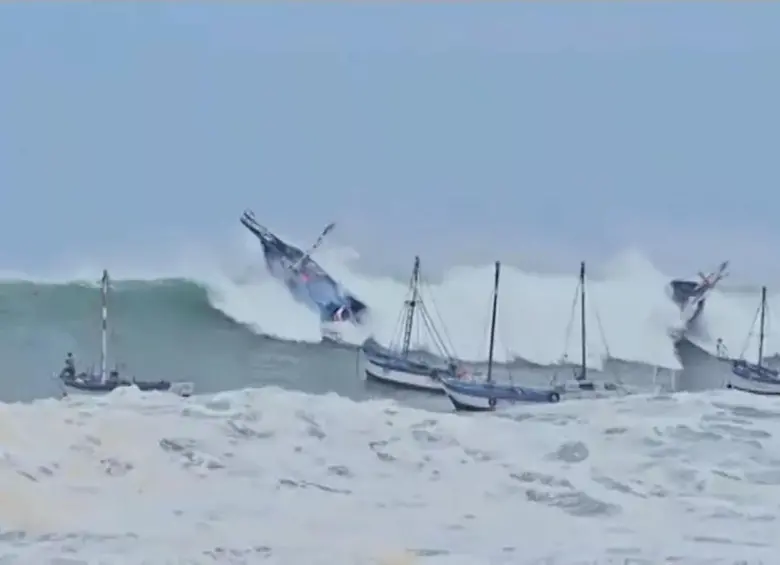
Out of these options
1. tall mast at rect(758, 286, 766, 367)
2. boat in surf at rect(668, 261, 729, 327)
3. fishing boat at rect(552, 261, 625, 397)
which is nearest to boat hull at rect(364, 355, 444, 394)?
fishing boat at rect(552, 261, 625, 397)

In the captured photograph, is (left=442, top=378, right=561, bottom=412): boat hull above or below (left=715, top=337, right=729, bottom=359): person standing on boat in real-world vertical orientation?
below

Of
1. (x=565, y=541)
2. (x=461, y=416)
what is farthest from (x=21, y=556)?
(x=565, y=541)

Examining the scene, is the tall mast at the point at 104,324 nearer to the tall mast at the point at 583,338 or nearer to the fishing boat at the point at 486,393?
the fishing boat at the point at 486,393

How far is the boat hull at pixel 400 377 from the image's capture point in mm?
1831

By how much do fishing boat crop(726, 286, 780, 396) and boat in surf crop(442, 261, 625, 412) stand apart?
0.72 feet

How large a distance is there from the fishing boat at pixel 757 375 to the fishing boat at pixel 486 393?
345 mm

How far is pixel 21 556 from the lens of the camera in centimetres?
171

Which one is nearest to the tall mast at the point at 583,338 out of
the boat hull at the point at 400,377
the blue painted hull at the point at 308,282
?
the boat hull at the point at 400,377

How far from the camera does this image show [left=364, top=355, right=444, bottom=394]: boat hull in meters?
1.83

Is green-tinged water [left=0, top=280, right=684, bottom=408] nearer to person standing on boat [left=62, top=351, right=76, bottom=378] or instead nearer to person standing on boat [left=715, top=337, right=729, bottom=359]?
person standing on boat [left=62, top=351, right=76, bottom=378]

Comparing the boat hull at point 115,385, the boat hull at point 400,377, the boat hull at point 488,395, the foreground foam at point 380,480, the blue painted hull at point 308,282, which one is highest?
the blue painted hull at point 308,282

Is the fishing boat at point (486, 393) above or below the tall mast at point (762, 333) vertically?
below

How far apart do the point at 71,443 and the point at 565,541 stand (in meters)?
0.92

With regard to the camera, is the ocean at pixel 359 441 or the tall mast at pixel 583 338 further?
the tall mast at pixel 583 338
